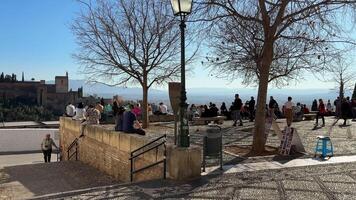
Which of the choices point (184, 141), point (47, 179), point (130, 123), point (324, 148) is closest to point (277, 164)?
point (324, 148)

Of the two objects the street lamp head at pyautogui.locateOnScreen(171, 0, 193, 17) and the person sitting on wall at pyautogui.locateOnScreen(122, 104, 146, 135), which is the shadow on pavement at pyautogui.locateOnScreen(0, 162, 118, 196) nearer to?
the person sitting on wall at pyautogui.locateOnScreen(122, 104, 146, 135)

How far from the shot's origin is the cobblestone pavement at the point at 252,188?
879 cm

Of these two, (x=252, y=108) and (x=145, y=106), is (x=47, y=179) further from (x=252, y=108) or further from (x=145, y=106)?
(x=252, y=108)

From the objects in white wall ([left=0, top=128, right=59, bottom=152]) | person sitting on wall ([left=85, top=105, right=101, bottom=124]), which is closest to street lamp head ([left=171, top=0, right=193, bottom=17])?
person sitting on wall ([left=85, top=105, right=101, bottom=124])

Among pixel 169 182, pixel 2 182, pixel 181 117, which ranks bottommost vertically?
pixel 2 182

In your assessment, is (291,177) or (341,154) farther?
(341,154)

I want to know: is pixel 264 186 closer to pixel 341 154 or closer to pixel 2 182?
pixel 341 154

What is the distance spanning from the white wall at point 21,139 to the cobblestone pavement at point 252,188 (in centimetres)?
2116

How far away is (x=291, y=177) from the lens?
10.4 meters

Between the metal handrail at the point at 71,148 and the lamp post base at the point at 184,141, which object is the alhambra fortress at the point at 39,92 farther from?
the lamp post base at the point at 184,141

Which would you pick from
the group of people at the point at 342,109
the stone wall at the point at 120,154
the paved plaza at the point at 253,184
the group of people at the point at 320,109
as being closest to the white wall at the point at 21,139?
the stone wall at the point at 120,154

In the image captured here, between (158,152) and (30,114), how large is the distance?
36.8 meters

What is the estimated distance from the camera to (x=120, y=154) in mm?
16125

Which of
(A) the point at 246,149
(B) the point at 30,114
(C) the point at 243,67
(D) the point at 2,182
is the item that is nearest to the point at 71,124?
(D) the point at 2,182
